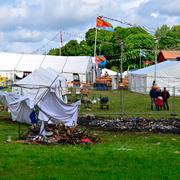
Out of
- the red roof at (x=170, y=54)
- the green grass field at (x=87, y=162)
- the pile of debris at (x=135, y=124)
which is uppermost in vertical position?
the red roof at (x=170, y=54)

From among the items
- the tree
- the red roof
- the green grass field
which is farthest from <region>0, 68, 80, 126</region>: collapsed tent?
the tree

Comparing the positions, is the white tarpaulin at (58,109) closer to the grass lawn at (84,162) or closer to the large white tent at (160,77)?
the grass lawn at (84,162)

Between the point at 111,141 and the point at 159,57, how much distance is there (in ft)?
282

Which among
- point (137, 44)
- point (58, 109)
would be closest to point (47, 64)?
point (137, 44)

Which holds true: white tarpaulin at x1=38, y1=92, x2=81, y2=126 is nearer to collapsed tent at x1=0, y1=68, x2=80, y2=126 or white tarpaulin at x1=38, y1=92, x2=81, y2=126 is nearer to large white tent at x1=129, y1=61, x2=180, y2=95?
collapsed tent at x1=0, y1=68, x2=80, y2=126

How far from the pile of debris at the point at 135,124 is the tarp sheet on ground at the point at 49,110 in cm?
143

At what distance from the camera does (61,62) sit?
230 ft

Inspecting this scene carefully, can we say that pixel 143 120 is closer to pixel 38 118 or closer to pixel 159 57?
pixel 38 118

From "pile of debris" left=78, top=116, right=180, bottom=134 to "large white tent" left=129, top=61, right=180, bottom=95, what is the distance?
23177mm

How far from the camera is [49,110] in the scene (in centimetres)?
2483

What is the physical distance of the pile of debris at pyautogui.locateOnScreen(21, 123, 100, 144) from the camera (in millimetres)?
19094

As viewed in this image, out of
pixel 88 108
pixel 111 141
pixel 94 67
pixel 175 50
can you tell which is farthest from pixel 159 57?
pixel 111 141

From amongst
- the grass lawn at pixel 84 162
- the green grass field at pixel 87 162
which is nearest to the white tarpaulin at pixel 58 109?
the green grass field at pixel 87 162

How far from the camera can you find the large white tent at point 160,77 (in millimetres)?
53188
